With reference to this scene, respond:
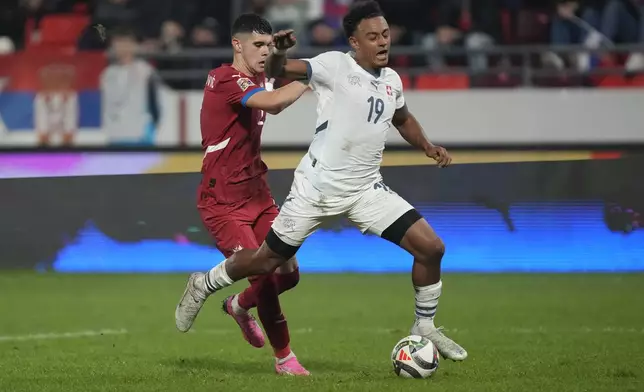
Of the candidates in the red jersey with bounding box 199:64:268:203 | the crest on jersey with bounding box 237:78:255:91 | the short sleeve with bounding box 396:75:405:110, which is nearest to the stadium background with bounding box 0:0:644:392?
the red jersey with bounding box 199:64:268:203

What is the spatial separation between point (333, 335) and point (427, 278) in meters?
2.43

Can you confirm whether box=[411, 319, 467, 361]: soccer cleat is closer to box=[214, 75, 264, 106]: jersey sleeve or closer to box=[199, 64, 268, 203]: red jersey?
box=[199, 64, 268, 203]: red jersey

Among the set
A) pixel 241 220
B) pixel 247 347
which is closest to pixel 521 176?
pixel 247 347

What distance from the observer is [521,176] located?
1301 centimetres

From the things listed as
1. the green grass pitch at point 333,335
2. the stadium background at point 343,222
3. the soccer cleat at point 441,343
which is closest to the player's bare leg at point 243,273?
the green grass pitch at point 333,335

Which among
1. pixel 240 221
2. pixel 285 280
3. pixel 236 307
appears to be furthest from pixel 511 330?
pixel 240 221

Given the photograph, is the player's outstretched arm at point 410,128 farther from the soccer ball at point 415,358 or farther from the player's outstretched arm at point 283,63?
the soccer ball at point 415,358

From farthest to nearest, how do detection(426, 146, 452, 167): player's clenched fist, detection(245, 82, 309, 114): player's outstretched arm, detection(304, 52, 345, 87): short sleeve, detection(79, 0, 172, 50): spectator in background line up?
detection(79, 0, 172, 50): spectator in background, detection(426, 146, 452, 167): player's clenched fist, detection(304, 52, 345, 87): short sleeve, detection(245, 82, 309, 114): player's outstretched arm

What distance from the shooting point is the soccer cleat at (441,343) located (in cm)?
693

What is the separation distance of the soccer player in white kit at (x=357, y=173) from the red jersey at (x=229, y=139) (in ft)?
1.70

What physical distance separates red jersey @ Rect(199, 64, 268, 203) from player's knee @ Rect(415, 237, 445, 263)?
1239 millimetres

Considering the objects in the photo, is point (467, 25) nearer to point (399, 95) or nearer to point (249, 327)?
point (399, 95)

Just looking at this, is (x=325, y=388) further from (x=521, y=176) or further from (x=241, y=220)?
(x=521, y=176)

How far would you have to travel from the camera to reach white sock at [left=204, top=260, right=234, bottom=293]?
23.8 ft
